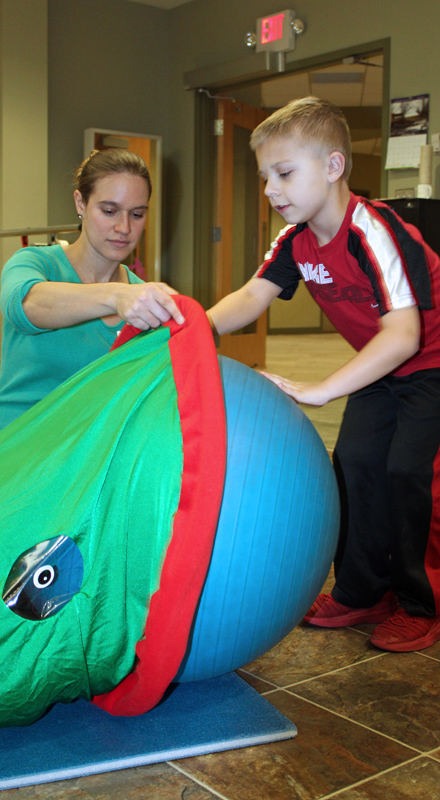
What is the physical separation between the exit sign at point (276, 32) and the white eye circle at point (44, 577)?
205 inches

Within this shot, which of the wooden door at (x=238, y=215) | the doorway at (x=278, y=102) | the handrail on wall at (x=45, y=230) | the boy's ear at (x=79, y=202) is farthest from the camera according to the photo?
Answer: the wooden door at (x=238, y=215)

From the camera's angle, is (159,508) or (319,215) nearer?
(159,508)

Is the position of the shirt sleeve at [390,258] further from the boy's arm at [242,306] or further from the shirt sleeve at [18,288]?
the shirt sleeve at [18,288]

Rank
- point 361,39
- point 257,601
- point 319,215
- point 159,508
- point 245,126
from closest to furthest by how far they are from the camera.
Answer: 1. point 159,508
2. point 257,601
3. point 319,215
4. point 361,39
5. point 245,126

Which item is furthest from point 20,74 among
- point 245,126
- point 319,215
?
point 319,215

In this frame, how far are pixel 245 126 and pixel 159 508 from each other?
20.0ft

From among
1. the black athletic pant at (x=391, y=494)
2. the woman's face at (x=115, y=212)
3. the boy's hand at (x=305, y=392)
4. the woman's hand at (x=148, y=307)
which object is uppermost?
the woman's face at (x=115, y=212)

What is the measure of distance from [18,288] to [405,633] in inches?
46.6

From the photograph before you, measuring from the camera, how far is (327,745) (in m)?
1.29

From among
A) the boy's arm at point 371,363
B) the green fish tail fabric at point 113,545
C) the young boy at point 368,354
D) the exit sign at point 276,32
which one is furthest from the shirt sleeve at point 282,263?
the exit sign at point 276,32

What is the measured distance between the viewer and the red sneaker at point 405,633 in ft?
5.65

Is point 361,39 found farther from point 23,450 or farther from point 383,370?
point 23,450

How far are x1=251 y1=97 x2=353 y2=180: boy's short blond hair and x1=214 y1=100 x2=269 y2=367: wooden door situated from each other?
15.7 feet

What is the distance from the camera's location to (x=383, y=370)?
1568mm
